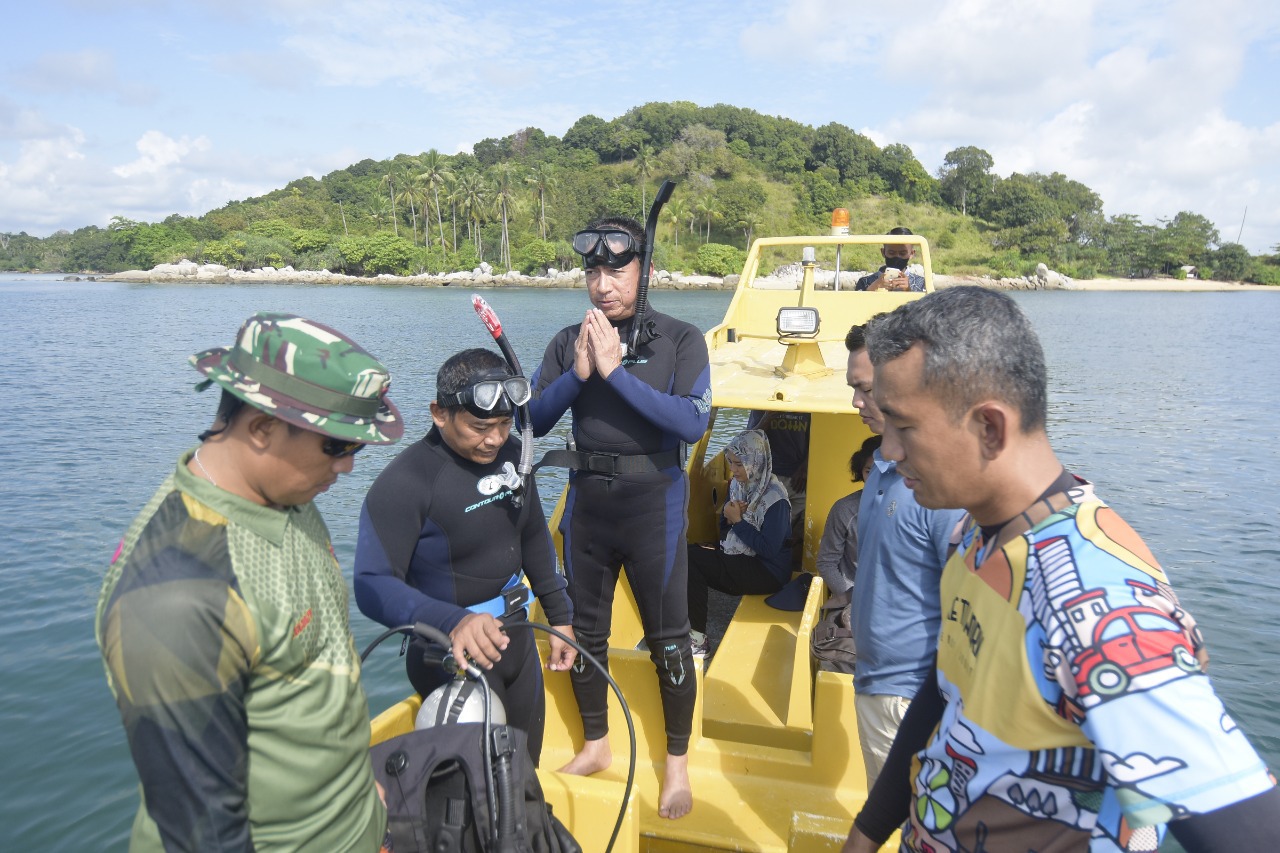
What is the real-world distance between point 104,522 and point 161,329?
26027 millimetres

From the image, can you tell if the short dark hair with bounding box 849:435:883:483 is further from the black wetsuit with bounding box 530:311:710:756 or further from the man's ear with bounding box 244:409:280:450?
the man's ear with bounding box 244:409:280:450

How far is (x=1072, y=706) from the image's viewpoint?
102 centimetres

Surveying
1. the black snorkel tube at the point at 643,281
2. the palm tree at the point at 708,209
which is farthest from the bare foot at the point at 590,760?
the palm tree at the point at 708,209

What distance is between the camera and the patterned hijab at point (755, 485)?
4.76 metres

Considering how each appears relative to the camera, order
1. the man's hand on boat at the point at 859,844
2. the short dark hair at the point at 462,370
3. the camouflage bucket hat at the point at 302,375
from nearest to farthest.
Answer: the camouflage bucket hat at the point at 302,375
the man's hand on boat at the point at 859,844
the short dark hair at the point at 462,370

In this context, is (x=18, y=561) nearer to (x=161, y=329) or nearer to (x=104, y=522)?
(x=104, y=522)

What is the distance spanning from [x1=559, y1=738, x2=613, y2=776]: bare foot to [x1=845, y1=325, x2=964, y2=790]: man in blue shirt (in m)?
1.30

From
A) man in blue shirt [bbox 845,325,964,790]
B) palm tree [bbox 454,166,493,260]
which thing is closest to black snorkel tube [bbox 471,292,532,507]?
man in blue shirt [bbox 845,325,964,790]

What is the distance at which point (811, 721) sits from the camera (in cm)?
369

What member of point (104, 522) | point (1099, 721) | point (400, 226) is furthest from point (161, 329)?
point (400, 226)

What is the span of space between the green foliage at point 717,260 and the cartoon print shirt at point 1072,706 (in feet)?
236

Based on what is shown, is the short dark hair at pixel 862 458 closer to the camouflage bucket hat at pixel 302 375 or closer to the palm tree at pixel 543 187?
the camouflage bucket hat at pixel 302 375

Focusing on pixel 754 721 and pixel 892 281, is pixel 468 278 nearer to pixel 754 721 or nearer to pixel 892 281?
pixel 892 281

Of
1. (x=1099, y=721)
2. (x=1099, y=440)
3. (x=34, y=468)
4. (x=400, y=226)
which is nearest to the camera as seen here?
(x=1099, y=721)
